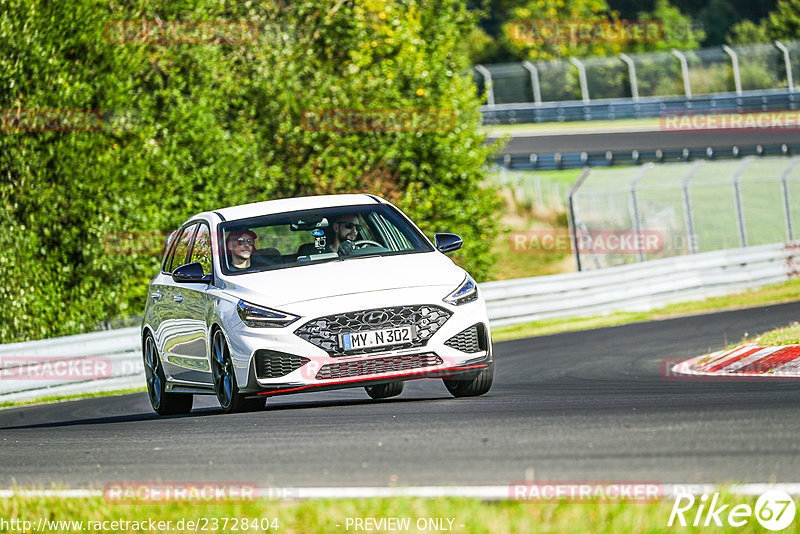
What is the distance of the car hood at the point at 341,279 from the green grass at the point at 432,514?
347cm

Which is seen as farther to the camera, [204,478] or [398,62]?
[398,62]

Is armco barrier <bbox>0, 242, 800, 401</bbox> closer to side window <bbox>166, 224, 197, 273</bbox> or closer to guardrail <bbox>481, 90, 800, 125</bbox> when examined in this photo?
side window <bbox>166, 224, 197, 273</bbox>

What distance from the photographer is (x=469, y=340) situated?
9203mm

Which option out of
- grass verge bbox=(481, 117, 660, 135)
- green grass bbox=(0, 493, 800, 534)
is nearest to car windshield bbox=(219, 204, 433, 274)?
green grass bbox=(0, 493, 800, 534)

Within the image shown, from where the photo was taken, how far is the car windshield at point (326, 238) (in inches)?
385

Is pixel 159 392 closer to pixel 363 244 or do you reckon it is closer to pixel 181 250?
pixel 181 250

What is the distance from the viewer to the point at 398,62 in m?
30.5

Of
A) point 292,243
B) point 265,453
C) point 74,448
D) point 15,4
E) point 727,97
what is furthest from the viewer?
point 727,97

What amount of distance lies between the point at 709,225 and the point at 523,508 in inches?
1334

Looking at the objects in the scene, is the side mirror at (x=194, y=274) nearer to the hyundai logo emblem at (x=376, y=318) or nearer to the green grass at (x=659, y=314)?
the hyundai logo emblem at (x=376, y=318)

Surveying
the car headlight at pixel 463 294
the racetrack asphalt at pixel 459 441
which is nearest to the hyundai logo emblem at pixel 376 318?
the car headlight at pixel 463 294

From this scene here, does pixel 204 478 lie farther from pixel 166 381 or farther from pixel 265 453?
pixel 166 381

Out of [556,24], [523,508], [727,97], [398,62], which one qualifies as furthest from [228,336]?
[556,24]

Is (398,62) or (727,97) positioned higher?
(398,62)
